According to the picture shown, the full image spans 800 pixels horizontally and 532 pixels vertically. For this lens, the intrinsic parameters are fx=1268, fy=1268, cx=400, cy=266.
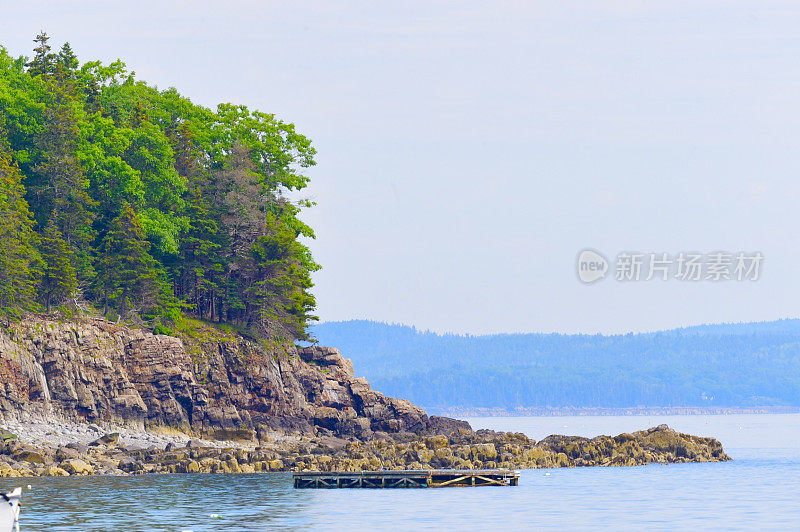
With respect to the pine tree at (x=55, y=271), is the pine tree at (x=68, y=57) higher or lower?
higher

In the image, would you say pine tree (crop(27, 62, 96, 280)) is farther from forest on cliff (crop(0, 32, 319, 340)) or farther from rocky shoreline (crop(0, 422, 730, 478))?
rocky shoreline (crop(0, 422, 730, 478))

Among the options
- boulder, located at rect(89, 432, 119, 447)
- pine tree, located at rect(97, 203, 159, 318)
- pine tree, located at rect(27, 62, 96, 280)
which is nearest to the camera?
boulder, located at rect(89, 432, 119, 447)

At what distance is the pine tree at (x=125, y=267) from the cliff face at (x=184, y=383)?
137 inches

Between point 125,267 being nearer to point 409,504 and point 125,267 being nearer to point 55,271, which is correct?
point 55,271

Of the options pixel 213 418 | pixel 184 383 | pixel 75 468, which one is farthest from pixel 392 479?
pixel 184 383

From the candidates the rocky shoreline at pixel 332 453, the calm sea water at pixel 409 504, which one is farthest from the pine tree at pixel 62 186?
the calm sea water at pixel 409 504

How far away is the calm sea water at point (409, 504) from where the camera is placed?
182 ft

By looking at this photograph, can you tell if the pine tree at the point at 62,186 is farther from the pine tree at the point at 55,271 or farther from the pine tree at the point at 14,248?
the pine tree at the point at 14,248

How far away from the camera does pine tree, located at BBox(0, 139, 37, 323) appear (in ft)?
277

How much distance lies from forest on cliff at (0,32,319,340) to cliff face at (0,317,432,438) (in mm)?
2524

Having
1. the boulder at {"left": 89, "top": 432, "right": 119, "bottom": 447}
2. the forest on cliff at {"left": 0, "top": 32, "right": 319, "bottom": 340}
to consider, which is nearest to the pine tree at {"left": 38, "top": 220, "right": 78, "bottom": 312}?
the forest on cliff at {"left": 0, "top": 32, "right": 319, "bottom": 340}

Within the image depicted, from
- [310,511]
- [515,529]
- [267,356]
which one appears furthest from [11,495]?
[267,356]

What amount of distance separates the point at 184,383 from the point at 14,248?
15317 mm

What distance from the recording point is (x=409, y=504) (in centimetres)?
6400
